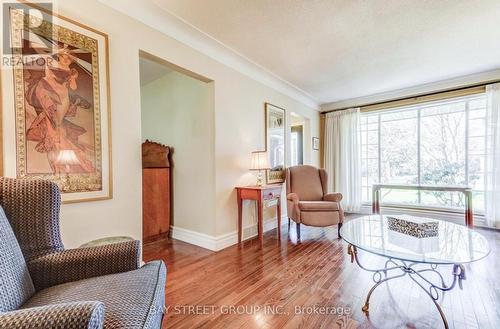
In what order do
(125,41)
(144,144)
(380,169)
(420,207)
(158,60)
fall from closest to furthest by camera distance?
(125,41), (158,60), (144,144), (420,207), (380,169)

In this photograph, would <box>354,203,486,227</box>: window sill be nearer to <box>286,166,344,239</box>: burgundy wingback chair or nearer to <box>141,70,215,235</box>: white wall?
<box>286,166,344,239</box>: burgundy wingback chair

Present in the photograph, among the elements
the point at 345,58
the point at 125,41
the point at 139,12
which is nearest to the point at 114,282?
the point at 125,41

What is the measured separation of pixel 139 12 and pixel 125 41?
0.30 m

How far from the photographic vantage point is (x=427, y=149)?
3.94 m

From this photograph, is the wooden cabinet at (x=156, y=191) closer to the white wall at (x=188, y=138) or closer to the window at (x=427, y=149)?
the white wall at (x=188, y=138)

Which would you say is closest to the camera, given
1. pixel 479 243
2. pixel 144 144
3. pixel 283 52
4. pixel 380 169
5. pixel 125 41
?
pixel 479 243

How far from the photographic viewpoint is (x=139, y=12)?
6.29ft

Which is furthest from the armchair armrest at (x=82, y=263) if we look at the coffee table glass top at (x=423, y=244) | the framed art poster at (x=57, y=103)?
the coffee table glass top at (x=423, y=244)

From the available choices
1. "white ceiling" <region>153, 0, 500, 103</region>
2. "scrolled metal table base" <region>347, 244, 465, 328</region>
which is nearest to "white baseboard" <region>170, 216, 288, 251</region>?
"scrolled metal table base" <region>347, 244, 465, 328</region>

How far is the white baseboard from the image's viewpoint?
8.63 ft

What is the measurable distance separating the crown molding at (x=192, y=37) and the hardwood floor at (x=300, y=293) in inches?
89.0

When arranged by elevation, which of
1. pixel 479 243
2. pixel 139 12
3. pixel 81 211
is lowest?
pixel 479 243

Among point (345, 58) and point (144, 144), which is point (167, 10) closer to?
point (144, 144)

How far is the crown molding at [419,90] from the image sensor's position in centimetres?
334
